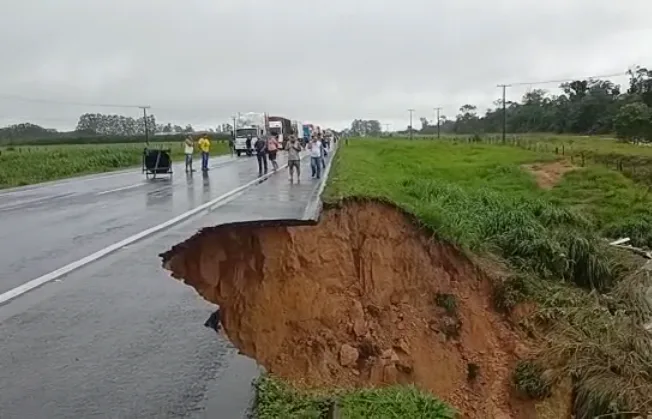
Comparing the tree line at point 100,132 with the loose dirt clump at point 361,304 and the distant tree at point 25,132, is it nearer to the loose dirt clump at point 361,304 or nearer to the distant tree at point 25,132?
the distant tree at point 25,132

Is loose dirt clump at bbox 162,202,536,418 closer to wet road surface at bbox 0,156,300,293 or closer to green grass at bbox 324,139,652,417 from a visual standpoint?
green grass at bbox 324,139,652,417

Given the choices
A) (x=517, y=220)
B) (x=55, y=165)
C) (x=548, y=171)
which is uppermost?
(x=55, y=165)

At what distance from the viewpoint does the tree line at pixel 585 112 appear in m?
56.4

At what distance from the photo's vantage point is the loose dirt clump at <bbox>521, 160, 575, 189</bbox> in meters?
30.0

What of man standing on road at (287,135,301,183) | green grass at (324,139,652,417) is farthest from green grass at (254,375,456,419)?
man standing on road at (287,135,301,183)

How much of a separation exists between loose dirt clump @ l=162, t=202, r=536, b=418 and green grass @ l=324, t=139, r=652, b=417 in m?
0.73

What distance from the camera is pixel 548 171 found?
33.0m

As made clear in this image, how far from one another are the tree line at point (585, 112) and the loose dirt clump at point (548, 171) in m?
24.7

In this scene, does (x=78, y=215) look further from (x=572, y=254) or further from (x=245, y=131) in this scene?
(x=245, y=131)

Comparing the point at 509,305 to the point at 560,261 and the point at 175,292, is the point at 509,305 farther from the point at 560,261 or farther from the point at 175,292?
the point at 175,292

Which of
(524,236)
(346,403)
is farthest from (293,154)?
(346,403)

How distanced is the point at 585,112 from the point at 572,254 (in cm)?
6726

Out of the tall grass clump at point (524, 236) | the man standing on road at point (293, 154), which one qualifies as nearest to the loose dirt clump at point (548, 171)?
the tall grass clump at point (524, 236)

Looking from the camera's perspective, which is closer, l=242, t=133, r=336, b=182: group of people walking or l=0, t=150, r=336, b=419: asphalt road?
l=0, t=150, r=336, b=419: asphalt road
